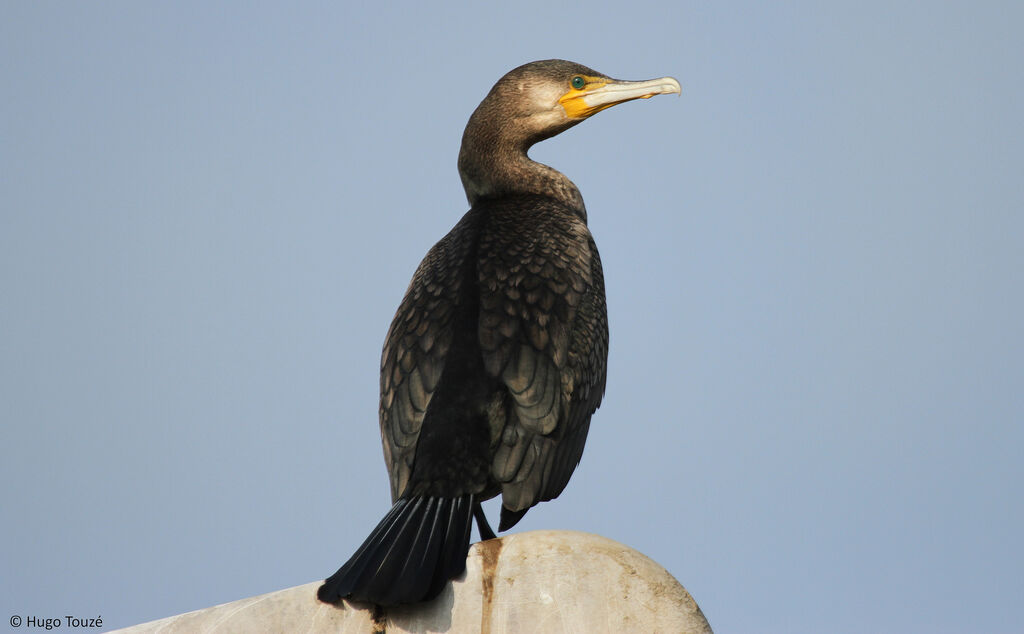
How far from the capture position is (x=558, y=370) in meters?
5.84

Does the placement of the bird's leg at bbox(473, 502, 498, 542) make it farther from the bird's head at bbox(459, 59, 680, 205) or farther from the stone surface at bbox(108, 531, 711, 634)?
the bird's head at bbox(459, 59, 680, 205)

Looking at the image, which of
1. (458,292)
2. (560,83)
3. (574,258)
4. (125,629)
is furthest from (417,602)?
(560,83)

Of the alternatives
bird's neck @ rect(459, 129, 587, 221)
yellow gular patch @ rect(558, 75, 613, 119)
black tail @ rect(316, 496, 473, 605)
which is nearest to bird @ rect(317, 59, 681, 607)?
black tail @ rect(316, 496, 473, 605)

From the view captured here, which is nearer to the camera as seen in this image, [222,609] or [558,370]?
[222,609]

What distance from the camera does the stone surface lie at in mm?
4598

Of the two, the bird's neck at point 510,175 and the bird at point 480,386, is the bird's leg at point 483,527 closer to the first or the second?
the bird at point 480,386

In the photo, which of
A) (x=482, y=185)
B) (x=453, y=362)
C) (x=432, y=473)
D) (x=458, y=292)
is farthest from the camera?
(x=482, y=185)

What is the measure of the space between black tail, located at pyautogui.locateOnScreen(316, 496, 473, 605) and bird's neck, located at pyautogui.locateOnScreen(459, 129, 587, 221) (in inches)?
111

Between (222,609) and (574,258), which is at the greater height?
(574,258)

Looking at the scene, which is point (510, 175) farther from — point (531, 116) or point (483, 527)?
point (483, 527)

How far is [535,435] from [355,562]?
118 cm

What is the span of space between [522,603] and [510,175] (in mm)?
3444

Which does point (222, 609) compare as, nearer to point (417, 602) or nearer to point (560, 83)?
point (417, 602)

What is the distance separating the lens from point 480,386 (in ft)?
18.4
